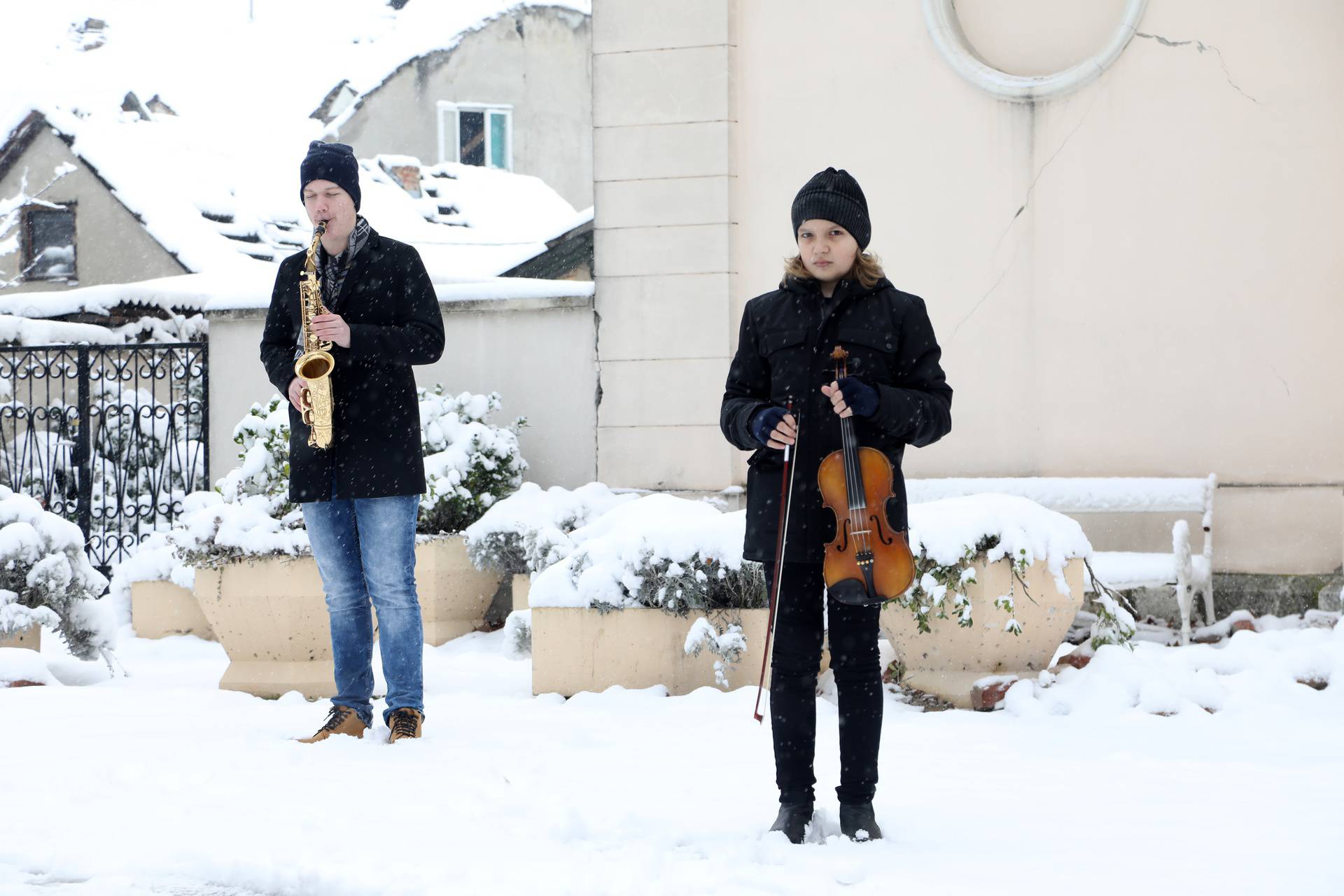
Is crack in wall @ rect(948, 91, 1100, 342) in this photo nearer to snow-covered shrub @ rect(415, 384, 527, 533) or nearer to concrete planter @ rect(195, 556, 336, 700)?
snow-covered shrub @ rect(415, 384, 527, 533)

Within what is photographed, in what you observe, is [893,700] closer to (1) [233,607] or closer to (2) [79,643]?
(1) [233,607]

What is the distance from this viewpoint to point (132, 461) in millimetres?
10172

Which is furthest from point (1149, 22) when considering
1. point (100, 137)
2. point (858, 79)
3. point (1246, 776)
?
point (100, 137)

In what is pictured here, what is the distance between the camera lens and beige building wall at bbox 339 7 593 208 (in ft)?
68.9

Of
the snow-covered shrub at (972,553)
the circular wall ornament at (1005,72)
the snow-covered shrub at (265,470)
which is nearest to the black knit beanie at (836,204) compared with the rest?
the snow-covered shrub at (972,553)

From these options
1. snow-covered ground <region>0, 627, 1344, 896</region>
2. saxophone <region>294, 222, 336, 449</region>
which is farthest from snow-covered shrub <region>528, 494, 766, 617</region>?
saxophone <region>294, 222, 336, 449</region>

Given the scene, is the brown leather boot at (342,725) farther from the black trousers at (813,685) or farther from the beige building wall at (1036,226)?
the beige building wall at (1036,226)

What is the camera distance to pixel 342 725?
410cm

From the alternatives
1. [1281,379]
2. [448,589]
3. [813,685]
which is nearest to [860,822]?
[813,685]

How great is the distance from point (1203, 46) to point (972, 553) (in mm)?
3203

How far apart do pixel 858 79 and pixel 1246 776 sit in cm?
421

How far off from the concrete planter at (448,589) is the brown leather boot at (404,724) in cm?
232

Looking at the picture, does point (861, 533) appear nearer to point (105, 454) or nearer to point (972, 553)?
point (972, 553)

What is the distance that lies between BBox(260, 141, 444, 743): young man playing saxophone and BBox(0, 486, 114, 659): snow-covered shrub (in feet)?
6.01
